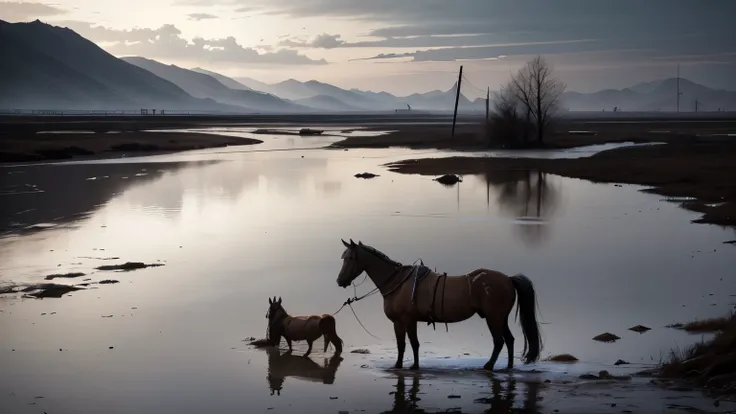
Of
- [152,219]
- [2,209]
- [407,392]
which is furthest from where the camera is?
[2,209]

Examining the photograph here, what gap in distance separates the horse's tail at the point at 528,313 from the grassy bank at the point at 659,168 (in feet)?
60.2

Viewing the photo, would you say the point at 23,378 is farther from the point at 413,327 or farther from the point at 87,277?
the point at 87,277

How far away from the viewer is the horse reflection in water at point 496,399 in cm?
1080

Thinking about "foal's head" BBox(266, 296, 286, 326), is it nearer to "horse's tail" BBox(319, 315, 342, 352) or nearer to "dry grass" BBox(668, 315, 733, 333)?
"horse's tail" BBox(319, 315, 342, 352)

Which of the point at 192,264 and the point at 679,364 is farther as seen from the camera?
the point at 192,264

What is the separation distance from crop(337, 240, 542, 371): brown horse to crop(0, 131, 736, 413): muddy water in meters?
0.54

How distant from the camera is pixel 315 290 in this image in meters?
19.3

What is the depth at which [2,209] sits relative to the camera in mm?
34812

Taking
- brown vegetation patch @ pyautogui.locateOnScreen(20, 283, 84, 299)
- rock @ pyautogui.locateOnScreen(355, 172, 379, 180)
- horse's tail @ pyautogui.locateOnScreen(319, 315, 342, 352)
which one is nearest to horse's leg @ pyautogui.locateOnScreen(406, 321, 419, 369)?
horse's tail @ pyautogui.locateOnScreen(319, 315, 342, 352)

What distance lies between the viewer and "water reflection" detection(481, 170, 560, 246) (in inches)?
1149

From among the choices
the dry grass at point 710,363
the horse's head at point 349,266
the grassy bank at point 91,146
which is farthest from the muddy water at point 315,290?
the grassy bank at point 91,146

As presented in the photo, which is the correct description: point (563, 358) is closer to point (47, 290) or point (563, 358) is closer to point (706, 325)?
point (706, 325)

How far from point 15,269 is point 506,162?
145 feet

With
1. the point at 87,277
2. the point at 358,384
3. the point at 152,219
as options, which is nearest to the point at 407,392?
the point at 358,384
